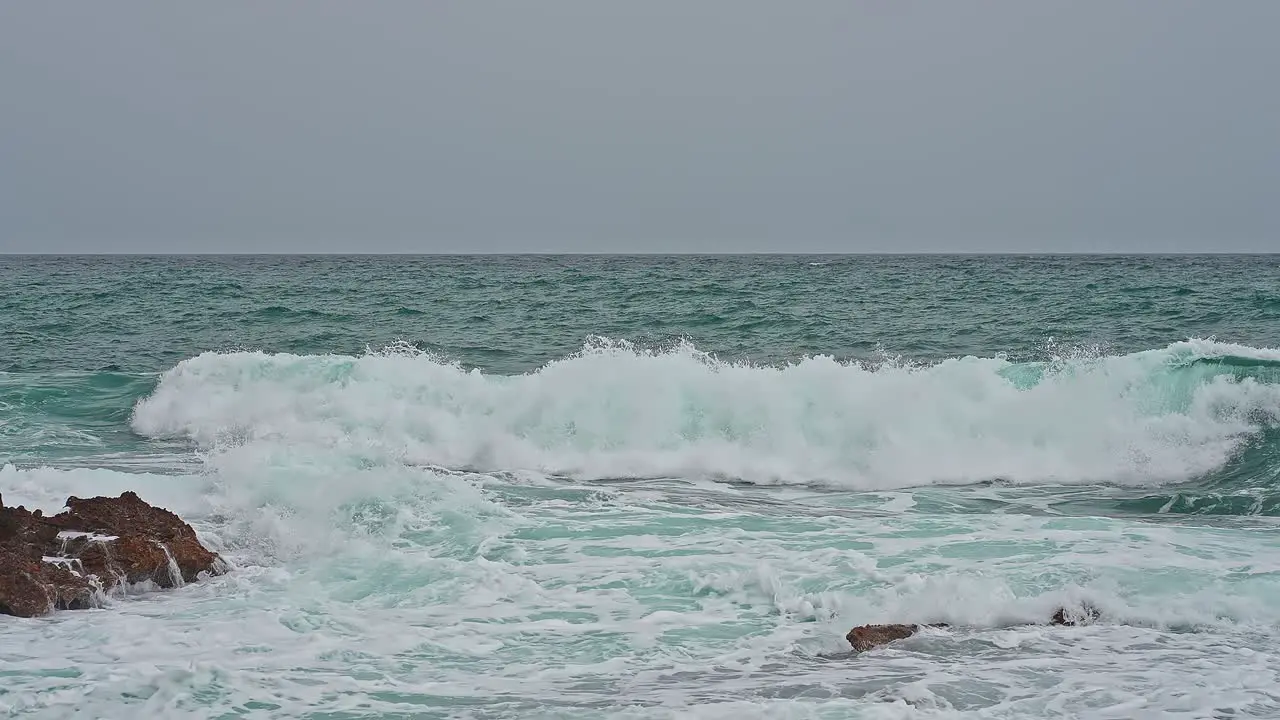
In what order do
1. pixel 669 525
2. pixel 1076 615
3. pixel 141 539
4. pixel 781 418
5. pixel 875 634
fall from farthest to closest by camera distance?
1. pixel 781 418
2. pixel 669 525
3. pixel 141 539
4. pixel 1076 615
5. pixel 875 634

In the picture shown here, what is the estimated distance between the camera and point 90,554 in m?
7.08

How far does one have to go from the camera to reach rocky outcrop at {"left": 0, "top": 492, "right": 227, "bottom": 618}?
21.7ft

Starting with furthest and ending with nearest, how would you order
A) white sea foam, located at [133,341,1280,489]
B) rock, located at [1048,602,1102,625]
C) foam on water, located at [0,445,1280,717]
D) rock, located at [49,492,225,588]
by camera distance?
1. white sea foam, located at [133,341,1280,489]
2. rock, located at [49,492,225,588]
3. rock, located at [1048,602,1102,625]
4. foam on water, located at [0,445,1280,717]

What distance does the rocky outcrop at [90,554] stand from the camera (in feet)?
21.7

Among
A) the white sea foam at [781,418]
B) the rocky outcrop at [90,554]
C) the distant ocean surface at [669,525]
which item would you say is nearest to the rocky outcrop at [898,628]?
the distant ocean surface at [669,525]

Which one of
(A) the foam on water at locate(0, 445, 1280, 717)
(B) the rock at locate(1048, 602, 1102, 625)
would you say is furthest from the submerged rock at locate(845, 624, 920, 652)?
(B) the rock at locate(1048, 602, 1102, 625)

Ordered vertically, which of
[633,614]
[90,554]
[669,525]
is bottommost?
[633,614]

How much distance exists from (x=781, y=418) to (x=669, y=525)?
4301 millimetres

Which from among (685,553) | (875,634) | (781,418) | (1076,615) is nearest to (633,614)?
(685,553)

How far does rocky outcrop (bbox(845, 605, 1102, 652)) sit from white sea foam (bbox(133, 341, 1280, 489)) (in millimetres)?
4666

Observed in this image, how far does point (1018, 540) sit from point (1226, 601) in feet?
6.05

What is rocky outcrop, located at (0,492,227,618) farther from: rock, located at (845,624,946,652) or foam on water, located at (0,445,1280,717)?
rock, located at (845,624,946,652)

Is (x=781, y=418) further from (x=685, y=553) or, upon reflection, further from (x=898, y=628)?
(x=898, y=628)

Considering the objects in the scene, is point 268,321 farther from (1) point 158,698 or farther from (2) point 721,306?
(1) point 158,698
